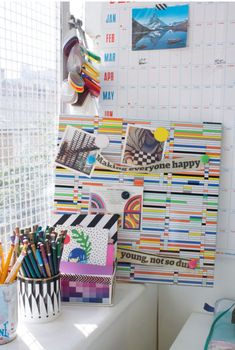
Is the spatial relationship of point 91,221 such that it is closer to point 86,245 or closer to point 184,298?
point 86,245

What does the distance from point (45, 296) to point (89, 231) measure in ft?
0.70

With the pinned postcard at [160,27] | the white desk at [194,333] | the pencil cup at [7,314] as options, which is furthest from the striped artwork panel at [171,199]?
the pencil cup at [7,314]

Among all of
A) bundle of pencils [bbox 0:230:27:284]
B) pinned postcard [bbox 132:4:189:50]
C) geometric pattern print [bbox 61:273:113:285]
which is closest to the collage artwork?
pinned postcard [bbox 132:4:189:50]

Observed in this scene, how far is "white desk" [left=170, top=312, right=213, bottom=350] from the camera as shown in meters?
1.01

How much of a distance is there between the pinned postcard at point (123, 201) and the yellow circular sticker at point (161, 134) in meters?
0.14

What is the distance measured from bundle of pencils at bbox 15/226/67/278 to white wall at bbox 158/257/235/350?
43cm

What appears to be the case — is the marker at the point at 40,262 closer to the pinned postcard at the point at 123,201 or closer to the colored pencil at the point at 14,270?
the colored pencil at the point at 14,270

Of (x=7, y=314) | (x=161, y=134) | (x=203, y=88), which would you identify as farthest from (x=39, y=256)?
(x=203, y=88)

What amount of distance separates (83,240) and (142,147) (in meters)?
0.29

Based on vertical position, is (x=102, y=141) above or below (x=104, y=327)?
above

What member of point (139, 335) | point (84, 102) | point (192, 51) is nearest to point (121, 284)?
point (139, 335)

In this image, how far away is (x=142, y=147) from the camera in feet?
3.72

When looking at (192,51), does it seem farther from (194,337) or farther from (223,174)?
(194,337)

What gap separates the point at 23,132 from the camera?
1.12m
